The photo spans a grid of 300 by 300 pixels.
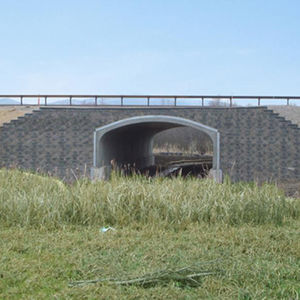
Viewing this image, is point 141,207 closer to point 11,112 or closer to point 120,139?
point 120,139

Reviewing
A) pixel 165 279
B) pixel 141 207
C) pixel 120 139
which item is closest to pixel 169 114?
pixel 120 139

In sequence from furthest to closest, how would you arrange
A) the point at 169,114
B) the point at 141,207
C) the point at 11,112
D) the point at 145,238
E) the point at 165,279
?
the point at 11,112 → the point at 169,114 → the point at 141,207 → the point at 145,238 → the point at 165,279

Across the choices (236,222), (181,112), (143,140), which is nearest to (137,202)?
(236,222)

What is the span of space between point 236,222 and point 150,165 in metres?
23.4

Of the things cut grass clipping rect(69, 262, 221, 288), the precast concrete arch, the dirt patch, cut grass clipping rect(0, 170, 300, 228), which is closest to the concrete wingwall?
the precast concrete arch

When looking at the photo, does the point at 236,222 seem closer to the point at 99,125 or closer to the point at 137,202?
the point at 137,202

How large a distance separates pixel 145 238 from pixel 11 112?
1950 cm

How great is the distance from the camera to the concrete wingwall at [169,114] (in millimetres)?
18559

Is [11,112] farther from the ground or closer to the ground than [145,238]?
farther from the ground

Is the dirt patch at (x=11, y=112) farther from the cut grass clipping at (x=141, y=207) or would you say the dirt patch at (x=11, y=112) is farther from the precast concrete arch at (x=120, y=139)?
the cut grass clipping at (x=141, y=207)

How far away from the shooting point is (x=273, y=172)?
1859cm

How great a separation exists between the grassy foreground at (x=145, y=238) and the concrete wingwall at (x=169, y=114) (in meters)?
10.3

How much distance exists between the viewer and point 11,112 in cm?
2345

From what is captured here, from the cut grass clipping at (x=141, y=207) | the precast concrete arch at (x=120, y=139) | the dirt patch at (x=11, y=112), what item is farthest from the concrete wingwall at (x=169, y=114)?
the cut grass clipping at (x=141, y=207)
